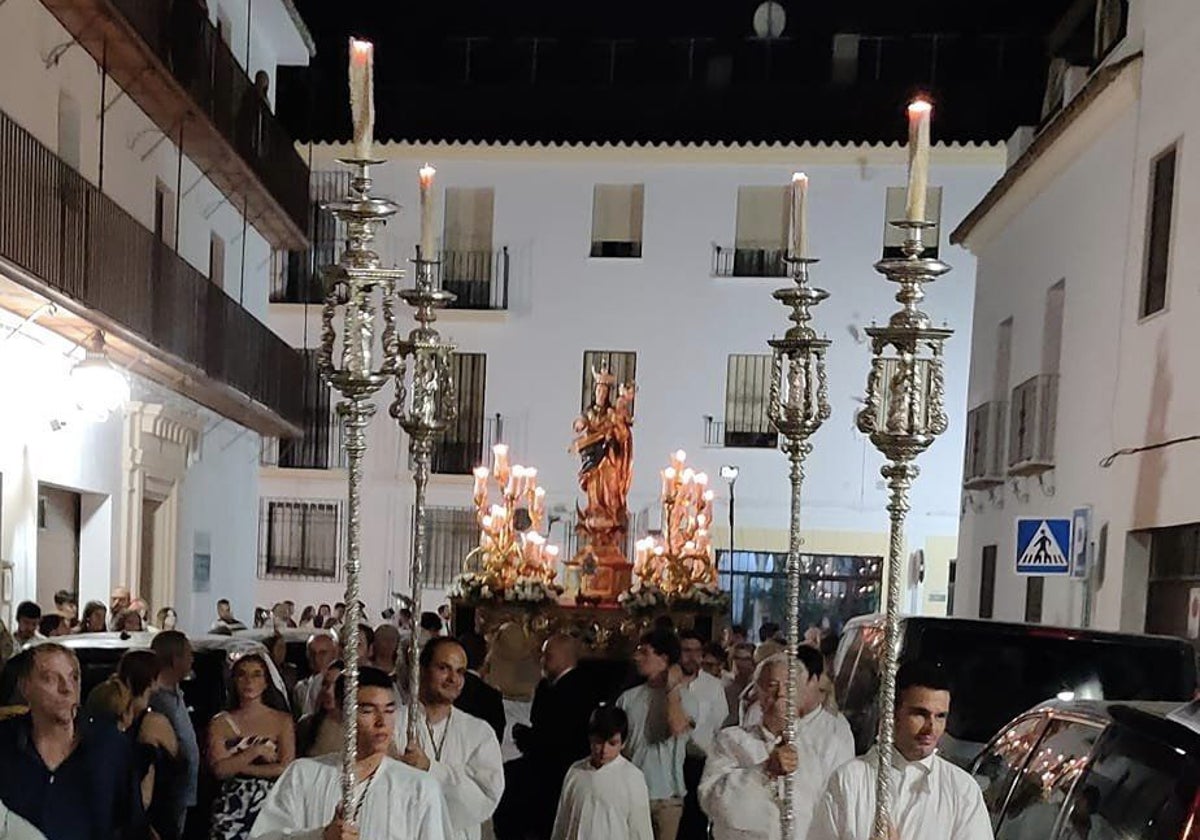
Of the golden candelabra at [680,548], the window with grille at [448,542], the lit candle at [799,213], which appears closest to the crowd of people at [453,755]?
the lit candle at [799,213]

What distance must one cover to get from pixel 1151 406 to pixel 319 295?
19.8 m

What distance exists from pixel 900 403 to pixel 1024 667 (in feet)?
13.6

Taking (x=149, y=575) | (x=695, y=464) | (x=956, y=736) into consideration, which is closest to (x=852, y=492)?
(x=695, y=464)

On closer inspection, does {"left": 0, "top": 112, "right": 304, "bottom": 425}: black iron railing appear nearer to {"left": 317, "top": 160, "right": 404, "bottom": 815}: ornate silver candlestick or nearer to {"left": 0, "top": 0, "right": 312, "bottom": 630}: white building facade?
{"left": 0, "top": 0, "right": 312, "bottom": 630}: white building facade

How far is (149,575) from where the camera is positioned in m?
20.5

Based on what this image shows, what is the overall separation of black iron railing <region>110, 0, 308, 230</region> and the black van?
10.5 meters

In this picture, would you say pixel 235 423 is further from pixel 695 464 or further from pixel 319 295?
pixel 695 464

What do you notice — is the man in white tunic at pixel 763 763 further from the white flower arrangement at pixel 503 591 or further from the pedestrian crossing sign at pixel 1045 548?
the white flower arrangement at pixel 503 591

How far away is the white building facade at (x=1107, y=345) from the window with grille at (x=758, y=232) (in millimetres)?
8582

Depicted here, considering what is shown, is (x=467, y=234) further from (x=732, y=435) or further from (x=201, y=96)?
(x=201, y=96)

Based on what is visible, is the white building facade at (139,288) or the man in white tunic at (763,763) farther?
the white building facade at (139,288)

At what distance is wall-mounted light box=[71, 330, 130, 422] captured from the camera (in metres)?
14.9

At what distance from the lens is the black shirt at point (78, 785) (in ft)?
19.1

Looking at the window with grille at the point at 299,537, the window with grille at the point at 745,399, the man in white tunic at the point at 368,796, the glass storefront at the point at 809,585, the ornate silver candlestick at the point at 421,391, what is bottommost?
the man in white tunic at the point at 368,796
